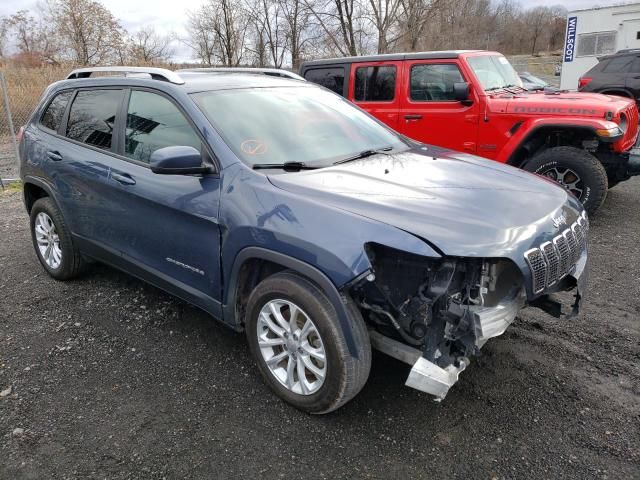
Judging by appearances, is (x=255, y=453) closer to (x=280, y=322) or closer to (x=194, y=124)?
(x=280, y=322)

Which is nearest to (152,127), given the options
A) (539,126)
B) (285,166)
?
(285,166)

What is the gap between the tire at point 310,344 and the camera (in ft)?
A: 7.91

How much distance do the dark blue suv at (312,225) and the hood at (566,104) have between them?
9.28 feet

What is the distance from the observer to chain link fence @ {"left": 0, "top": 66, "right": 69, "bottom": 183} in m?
12.7

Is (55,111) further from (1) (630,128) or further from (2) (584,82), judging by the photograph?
(2) (584,82)

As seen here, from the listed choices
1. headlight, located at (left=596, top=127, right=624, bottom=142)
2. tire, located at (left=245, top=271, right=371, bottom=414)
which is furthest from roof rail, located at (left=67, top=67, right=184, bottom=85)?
headlight, located at (left=596, top=127, right=624, bottom=142)

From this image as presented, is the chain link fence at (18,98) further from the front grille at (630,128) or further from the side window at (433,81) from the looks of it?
the front grille at (630,128)

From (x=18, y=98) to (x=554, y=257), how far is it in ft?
53.1

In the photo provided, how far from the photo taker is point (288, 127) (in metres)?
3.23

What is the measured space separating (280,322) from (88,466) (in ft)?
3.80

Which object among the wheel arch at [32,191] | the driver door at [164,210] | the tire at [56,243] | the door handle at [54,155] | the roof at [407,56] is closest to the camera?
the driver door at [164,210]

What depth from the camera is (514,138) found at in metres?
6.02

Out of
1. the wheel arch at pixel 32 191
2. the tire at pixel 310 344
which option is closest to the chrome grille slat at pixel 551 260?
the tire at pixel 310 344

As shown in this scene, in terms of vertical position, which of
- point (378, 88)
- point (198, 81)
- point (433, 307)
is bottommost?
point (433, 307)
